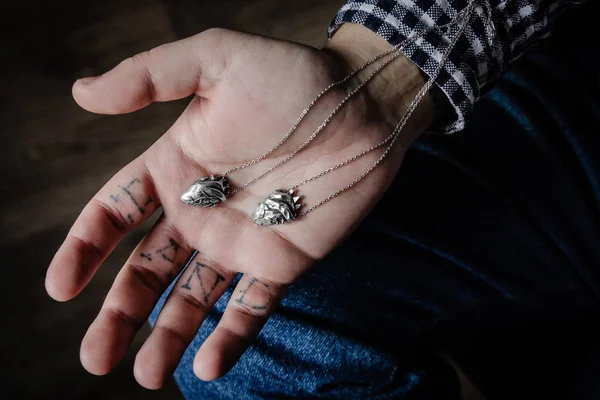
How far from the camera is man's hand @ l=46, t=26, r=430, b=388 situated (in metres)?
0.83

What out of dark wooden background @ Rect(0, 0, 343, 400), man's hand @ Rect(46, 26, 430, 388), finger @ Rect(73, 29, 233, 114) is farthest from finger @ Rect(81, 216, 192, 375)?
dark wooden background @ Rect(0, 0, 343, 400)

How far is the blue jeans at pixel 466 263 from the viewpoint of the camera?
964mm

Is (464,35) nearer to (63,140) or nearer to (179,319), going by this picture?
(179,319)

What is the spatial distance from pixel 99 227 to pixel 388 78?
59cm

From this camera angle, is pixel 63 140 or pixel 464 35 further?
pixel 63 140

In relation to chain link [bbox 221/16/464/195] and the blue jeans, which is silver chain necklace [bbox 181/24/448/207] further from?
the blue jeans

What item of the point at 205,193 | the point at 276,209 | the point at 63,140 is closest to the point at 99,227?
the point at 205,193

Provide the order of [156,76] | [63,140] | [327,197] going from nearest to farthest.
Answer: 1. [156,76]
2. [327,197]
3. [63,140]

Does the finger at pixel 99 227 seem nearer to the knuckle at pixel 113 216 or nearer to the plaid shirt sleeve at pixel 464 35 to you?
the knuckle at pixel 113 216

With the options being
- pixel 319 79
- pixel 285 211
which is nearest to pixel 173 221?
pixel 285 211

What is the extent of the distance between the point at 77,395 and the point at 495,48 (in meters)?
1.44

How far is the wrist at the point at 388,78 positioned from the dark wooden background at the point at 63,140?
0.83 m

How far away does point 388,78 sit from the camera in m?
1.02

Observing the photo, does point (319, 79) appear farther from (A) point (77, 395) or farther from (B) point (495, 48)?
(A) point (77, 395)
